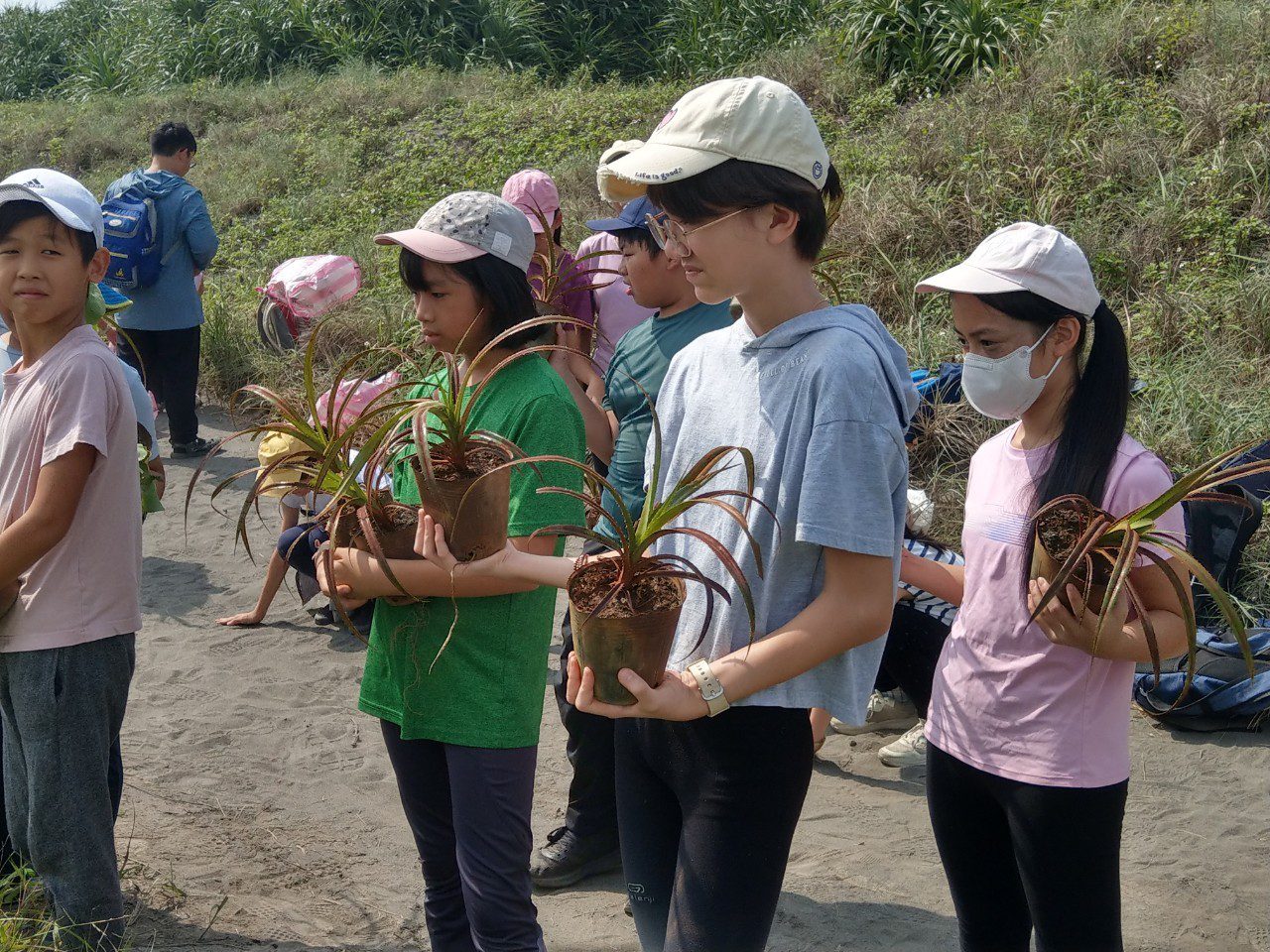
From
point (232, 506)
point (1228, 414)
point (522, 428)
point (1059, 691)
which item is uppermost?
point (522, 428)

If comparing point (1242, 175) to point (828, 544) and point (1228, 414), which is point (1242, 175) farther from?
point (828, 544)

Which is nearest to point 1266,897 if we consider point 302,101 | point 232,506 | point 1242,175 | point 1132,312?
point 1132,312

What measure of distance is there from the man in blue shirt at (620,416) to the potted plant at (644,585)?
136 centimetres

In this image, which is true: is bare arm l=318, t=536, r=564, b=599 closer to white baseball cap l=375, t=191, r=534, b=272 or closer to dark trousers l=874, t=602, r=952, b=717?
white baseball cap l=375, t=191, r=534, b=272

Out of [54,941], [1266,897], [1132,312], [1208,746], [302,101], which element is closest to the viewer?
[54,941]

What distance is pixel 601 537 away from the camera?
1.85 m

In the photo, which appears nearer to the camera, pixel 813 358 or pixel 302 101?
pixel 813 358

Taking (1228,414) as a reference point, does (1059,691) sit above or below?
above

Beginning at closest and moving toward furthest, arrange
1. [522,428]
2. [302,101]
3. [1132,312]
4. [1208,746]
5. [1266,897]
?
[522,428] → [1266,897] → [1208,746] → [1132,312] → [302,101]

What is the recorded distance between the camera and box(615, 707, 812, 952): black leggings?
1908mm

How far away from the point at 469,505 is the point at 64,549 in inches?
46.7

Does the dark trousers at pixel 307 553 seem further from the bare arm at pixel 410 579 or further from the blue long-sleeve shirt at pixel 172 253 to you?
the blue long-sleeve shirt at pixel 172 253

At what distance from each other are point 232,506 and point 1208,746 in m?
5.65

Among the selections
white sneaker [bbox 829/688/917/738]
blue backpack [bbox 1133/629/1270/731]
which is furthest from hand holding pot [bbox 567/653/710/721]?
blue backpack [bbox 1133/629/1270/731]
